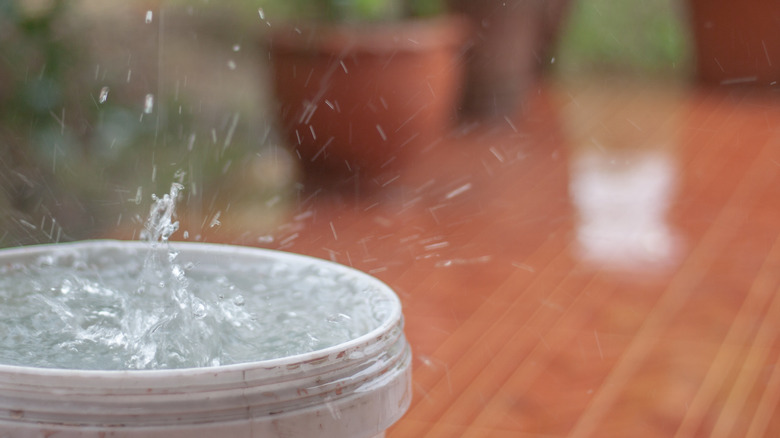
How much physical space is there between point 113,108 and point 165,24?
0.57 metres

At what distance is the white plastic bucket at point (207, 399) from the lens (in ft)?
1.60

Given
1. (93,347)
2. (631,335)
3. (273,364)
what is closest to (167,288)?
(93,347)

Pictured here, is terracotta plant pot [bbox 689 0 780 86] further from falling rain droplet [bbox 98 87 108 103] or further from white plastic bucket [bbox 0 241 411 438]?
white plastic bucket [bbox 0 241 411 438]

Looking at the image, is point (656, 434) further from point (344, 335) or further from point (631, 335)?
point (344, 335)

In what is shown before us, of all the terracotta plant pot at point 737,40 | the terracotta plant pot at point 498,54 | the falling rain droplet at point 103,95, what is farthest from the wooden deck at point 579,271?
the terracotta plant pot at point 737,40

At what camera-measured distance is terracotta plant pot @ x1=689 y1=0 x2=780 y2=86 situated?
4508 millimetres

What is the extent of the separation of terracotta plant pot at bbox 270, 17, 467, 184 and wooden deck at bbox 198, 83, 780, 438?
5.1 inches

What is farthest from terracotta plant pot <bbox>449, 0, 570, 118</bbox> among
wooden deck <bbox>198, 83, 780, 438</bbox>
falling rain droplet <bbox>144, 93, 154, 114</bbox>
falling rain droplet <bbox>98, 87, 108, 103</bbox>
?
falling rain droplet <bbox>98, 87, 108, 103</bbox>

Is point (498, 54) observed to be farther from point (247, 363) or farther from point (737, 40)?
point (247, 363)

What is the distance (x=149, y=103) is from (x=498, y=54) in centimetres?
188

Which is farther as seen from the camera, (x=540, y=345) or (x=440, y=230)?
(x=440, y=230)

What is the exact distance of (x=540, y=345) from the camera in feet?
5.84

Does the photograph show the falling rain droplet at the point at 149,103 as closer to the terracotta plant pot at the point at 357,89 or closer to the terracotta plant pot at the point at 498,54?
the terracotta plant pot at the point at 357,89

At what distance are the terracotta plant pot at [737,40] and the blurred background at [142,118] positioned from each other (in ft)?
5.70
